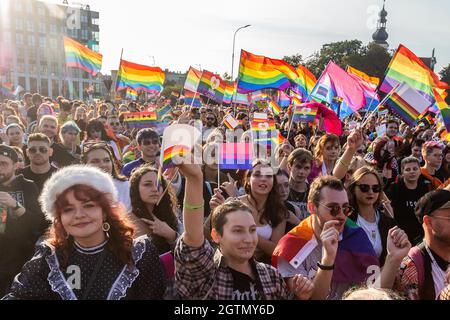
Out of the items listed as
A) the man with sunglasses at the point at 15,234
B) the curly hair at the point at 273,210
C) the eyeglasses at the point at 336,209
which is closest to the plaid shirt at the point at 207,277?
the eyeglasses at the point at 336,209

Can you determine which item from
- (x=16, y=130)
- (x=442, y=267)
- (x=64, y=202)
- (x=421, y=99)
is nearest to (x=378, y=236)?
(x=442, y=267)

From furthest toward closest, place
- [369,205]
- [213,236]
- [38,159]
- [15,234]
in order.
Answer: [38,159] → [369,205] → [15,234] → [213,236]

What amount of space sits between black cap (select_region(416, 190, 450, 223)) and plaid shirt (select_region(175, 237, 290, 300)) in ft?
3.56

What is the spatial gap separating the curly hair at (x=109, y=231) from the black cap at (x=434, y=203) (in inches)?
72.8

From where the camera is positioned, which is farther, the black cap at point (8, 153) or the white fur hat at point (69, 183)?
the black cap at point (8, 153)

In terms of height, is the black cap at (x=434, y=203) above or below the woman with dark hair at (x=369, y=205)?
above

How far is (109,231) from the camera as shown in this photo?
2.28m

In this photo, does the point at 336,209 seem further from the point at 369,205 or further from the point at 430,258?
the point at 369,205

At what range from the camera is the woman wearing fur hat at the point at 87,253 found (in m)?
2.09

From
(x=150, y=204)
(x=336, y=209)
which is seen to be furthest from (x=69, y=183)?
(x=336, y=209)

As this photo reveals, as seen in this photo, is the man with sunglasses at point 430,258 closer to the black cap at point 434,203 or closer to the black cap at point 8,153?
the black cap at point 434,203

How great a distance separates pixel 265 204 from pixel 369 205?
0.87 metres

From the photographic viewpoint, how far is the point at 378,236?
357 centimetres
